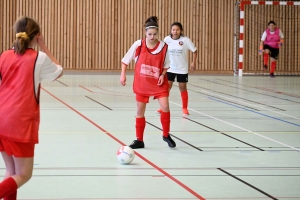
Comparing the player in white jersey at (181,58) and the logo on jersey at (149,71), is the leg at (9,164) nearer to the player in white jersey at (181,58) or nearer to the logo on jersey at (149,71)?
the logo on jersey at (149,71)

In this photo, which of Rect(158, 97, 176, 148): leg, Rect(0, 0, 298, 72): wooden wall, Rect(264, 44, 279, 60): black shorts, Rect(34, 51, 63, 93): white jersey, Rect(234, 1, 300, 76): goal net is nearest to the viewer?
Rect(34, 51, 63, 93): white jersey

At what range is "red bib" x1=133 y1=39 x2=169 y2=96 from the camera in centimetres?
789

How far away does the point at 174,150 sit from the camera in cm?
778

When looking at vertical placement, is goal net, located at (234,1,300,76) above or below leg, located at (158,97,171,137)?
above

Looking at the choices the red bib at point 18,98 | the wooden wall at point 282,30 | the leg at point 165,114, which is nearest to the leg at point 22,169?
the red bib at point 18,98

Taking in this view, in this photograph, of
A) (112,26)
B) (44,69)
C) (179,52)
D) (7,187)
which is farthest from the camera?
(112,26)

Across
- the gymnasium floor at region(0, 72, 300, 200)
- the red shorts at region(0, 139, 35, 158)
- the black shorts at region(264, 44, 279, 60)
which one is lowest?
the gymnasium floor at region(0, 72, 300, 200)

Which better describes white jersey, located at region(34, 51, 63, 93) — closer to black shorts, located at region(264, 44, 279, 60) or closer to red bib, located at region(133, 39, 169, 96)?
red bib, located at region(133, 39, 169, 96)

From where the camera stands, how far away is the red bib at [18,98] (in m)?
4.45

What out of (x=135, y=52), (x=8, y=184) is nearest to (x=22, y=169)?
(x=8, y=184)

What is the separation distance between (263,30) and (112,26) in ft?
17.0

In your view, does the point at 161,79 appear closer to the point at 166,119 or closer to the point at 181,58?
the point at 166,119

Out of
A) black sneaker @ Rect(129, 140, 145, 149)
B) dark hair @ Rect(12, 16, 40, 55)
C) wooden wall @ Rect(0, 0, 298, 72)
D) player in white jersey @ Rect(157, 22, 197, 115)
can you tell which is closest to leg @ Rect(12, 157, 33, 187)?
dark hair @ Rect(12, 16, 40, 55)

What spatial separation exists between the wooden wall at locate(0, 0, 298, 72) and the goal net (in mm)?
476
